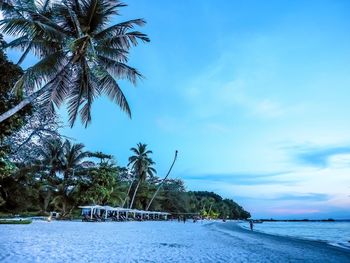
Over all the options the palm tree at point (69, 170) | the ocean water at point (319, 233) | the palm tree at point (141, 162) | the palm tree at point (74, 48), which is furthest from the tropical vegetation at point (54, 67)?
the palm tree at point (141, 162)

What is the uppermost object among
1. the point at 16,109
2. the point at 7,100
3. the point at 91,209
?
the point at 7,100

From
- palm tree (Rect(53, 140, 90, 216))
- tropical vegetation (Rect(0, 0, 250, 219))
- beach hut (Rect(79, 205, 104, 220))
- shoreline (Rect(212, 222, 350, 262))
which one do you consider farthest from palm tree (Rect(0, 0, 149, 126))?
palm tree (Rect(53, 140, 90, 216))

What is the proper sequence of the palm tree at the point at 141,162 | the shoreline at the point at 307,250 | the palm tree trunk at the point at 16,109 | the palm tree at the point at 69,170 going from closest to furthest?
1. the palm tree trunk at the point at 16,109
2. the shoreline at the point at 307,250
3. the palm tree at the point at 69,170
4. the palm tree at the point at 141,162

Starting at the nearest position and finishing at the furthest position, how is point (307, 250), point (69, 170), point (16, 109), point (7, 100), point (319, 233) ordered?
1. point (16, 109)
2. point (7, 100)
3. point (307, 250)
4. point (69, 170)
5. point (319, 233)

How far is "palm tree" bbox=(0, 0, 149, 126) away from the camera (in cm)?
1148

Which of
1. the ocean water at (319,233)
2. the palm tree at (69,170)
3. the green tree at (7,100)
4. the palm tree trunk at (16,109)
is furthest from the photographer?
the palm tree at (69,170)

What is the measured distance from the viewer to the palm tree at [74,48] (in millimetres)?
11484

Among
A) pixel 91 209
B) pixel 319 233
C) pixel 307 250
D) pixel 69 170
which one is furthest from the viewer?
pixel 319 233

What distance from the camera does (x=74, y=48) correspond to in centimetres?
1144

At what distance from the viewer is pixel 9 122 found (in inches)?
463

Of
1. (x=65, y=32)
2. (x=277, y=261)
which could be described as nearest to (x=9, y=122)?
(x=65, y=32)

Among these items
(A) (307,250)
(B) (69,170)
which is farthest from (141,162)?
(A) (307,250)

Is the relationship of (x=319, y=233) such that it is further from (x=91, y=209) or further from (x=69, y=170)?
(x=69, y=170)

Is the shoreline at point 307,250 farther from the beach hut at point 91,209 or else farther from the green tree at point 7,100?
the beach hut at point 91,209
